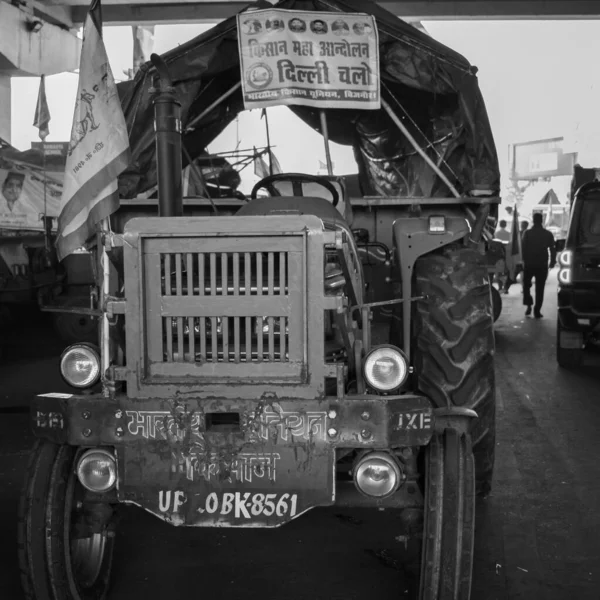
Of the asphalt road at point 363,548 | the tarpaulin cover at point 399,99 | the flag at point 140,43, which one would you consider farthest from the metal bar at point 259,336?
the flag at point 140,43

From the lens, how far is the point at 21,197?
17406mm

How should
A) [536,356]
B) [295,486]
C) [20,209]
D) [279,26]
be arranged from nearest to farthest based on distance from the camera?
[295,486] → [279,26] → [536,356] → [20,209]

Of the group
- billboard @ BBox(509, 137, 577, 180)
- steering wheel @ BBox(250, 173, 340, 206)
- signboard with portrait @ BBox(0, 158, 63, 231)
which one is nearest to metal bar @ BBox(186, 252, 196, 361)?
steering wheel @ BBox(250, 173, 340, 206)

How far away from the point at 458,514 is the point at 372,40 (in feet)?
14.2

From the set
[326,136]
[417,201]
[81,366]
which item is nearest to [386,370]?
[81,366]

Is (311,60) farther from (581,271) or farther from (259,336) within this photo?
(581,271)

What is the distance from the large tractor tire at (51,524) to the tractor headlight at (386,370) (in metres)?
1.29

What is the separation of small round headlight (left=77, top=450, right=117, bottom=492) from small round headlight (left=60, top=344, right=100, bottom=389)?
0.34 m

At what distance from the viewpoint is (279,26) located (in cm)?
652

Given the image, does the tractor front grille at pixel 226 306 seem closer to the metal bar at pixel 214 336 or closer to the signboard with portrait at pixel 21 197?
the metal bar at pixel 214 336

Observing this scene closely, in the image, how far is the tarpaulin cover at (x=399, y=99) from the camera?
6426 mm

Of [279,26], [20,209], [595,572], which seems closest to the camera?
[595,572]

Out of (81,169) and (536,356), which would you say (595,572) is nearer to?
(81,169)

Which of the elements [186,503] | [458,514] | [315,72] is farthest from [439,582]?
[315,72]
